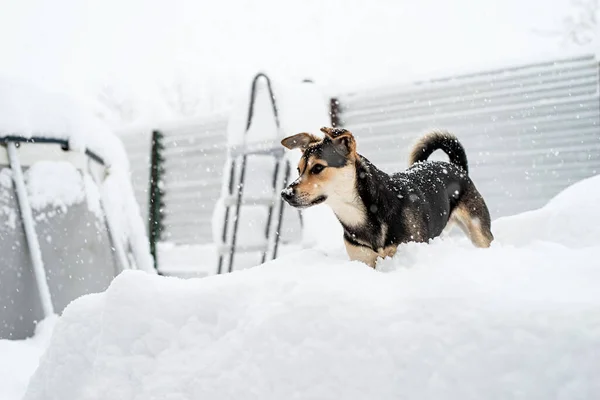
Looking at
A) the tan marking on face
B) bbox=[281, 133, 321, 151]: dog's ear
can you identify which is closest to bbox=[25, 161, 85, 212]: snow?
bbox=[281, 133, 321, 151]: dog's ear

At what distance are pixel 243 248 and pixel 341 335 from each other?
367 centimetres

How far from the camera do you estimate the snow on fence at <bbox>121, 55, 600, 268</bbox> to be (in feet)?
16.0

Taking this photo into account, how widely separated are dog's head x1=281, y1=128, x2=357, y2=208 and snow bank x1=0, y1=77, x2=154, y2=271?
221cm

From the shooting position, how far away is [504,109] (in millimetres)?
5207

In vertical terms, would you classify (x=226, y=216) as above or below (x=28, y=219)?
below

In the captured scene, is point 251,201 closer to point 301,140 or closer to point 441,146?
point 441,146

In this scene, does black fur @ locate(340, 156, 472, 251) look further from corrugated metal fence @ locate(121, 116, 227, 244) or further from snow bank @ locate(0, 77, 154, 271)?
corrugated metal fence @ locate(121, 116, 227, 244)

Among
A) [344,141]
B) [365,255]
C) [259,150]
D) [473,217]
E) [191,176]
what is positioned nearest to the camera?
[365,255]

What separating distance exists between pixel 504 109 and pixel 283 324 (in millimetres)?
4799

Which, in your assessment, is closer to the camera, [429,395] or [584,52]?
[429,395]

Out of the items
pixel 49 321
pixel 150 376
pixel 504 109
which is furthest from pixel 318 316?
pixel 504 109

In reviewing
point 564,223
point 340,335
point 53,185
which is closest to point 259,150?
point 53,185

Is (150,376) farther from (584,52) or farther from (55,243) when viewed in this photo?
(584,52)

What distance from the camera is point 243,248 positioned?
473 centimetres
